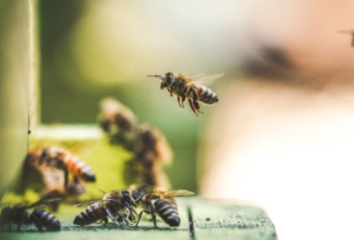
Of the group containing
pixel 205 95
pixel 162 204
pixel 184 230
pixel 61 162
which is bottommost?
pixel 184 230

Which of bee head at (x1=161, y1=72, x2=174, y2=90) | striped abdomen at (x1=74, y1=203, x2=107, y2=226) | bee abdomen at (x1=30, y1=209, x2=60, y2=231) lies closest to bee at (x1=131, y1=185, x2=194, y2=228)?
striped abdomen at (x1=74, y1=203, x2=107, y2=226)

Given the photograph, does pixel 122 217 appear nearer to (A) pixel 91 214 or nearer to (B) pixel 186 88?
(A) pixel 91 214

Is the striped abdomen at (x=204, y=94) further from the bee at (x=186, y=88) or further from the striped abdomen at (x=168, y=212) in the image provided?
the striped abdomen at (x=168, y=212)

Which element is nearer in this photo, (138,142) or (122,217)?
(122,217)

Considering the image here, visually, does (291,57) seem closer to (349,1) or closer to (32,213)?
(349,1)

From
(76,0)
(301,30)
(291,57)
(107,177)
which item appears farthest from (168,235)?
(76,0)

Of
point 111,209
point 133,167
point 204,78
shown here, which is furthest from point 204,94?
point 133,167
